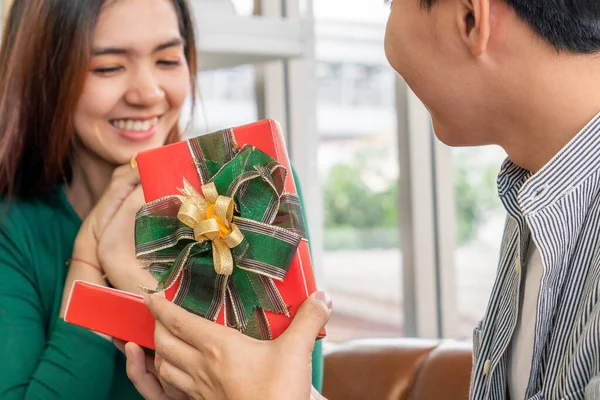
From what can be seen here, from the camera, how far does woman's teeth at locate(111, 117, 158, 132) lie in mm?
1527

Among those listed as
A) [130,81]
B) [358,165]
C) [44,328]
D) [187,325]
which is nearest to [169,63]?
[130,81]

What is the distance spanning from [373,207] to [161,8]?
1.22m

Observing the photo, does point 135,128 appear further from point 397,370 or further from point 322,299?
point 397,370

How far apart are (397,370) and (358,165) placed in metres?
0.94

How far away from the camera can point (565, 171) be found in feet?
3.23

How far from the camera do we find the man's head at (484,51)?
93 cm

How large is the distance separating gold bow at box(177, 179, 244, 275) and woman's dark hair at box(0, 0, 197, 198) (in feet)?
1.80

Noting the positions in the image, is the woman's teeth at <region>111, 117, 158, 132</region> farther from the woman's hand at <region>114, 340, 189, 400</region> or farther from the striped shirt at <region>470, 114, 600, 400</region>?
the striped shirt at <region>470, 114, 600, 400</region>

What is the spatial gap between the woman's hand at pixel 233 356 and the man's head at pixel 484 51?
11.2 inches

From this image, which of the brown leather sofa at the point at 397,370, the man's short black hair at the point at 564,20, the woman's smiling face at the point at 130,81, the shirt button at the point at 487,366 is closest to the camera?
the man's short black hair at the point at 564,20

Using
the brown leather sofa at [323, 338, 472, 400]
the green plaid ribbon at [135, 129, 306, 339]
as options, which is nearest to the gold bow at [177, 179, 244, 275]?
the green plaid ribbon at [135, 129, 306, 339]

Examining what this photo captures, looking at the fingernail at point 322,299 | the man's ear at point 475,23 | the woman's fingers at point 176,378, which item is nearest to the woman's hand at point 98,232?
the woman's fingers at point 176,378

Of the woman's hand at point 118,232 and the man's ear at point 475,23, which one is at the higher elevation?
the man's ear at point 475,23

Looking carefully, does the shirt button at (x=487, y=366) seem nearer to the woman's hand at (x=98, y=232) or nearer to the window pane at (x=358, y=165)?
the woman's hand at (x=98, y=232)
